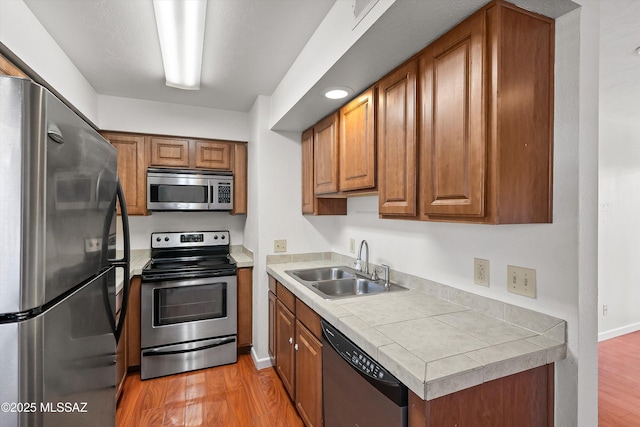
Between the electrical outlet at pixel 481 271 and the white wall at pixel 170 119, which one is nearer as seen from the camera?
the electrical outlet at pixel 481 271

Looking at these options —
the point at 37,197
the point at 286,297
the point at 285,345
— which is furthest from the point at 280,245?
the point at 37,197

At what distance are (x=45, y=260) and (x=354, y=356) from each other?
1.06m

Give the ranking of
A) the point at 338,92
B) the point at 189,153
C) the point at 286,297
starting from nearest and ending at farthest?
the point at 338,92 < the point at 286,297 < the point at 189,153

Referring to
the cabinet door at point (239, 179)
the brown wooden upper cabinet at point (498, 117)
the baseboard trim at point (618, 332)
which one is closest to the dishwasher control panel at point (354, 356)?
the brown wooden upper cabinet at point (498, 117)

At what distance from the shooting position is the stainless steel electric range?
2.57m

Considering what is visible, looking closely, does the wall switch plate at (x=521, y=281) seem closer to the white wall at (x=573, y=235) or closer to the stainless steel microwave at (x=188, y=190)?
the white wall at (x=573, y=235)

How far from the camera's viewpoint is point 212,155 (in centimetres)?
313

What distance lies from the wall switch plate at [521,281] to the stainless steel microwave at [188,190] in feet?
8.25

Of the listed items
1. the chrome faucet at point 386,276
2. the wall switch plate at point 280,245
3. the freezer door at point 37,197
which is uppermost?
the freezer door at point 37,197

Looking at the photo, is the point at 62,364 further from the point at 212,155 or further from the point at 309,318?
the point at 212,155

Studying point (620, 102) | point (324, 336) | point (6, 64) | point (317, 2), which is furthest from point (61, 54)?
point (620, 102)

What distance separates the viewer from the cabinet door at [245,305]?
2898 millimetres

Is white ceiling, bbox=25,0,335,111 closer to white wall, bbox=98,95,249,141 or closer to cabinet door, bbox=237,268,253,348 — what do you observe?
white wall, bbox=98,95,249,141

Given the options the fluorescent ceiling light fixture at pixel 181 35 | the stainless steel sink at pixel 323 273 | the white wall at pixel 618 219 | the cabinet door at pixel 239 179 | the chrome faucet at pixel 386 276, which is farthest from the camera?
the white wall at pixel 618 219
